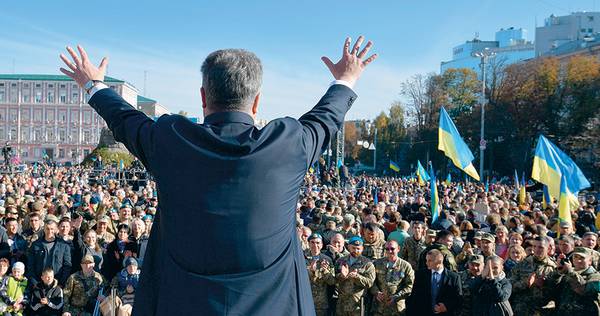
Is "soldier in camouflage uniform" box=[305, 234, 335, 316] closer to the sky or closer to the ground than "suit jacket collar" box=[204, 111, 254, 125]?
closer to the ground

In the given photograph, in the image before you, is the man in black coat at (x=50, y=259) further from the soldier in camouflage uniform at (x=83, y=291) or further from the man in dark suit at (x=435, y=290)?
the man in dark suit at (x=435, y=290)

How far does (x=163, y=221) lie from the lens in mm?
1816

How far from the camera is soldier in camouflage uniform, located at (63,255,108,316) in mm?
7203

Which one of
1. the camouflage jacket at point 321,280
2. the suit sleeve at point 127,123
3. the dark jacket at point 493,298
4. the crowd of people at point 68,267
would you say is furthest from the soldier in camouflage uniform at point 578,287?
the suit sleeve at point 127,123

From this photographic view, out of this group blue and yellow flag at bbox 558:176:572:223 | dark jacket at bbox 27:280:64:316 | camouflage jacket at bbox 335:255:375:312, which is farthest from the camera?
blue and yellow flag at bbox 558:176:572:223

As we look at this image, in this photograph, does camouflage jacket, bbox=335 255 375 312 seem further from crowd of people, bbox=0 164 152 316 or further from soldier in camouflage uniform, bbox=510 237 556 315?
crowd of people, bbox=0 164 152 316

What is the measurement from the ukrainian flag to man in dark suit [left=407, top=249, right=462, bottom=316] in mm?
6485

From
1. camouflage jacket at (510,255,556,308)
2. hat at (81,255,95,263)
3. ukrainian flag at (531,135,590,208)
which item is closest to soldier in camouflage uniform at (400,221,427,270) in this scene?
camouflage jacket at (510,255,556,308)

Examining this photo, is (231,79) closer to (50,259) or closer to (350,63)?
(350,63)

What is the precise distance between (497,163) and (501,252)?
147 ft

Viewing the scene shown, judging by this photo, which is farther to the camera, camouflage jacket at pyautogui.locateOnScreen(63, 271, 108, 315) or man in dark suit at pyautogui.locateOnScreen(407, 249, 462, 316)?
camouflage jacket at pyautogui.locateOnScreen(63, 271, 108, 315)

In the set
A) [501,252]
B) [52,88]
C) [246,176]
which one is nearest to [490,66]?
[501,252]

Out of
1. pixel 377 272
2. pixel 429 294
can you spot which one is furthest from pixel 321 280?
pixel 429 294

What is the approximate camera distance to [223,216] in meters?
1.71
